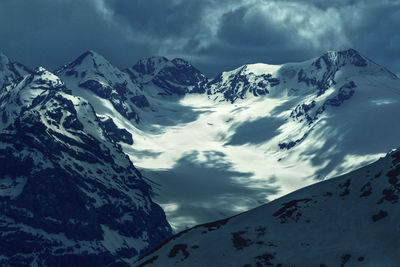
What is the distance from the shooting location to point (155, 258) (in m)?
145

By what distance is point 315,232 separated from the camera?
135125 mm

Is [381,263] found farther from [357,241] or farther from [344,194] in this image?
[344,194]

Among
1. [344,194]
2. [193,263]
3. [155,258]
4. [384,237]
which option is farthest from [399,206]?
[155,258]

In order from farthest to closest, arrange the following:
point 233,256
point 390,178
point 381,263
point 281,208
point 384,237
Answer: point 281,208
point 390,178
point 233,256
point 384,237
point 381,263

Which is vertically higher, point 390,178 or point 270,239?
point 390,178

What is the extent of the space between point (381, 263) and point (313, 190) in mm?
48920

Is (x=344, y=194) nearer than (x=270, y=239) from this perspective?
No

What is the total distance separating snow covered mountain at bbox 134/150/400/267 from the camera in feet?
400

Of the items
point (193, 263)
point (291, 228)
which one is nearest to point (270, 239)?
point (291, 228)

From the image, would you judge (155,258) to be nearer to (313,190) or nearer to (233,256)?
(233,256)

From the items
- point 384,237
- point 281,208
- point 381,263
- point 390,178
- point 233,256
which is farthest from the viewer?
point 281,208

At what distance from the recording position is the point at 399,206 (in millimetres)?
130500

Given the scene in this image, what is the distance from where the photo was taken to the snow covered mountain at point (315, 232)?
12206cm

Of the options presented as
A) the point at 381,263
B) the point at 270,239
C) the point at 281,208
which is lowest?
the point at 381,263
